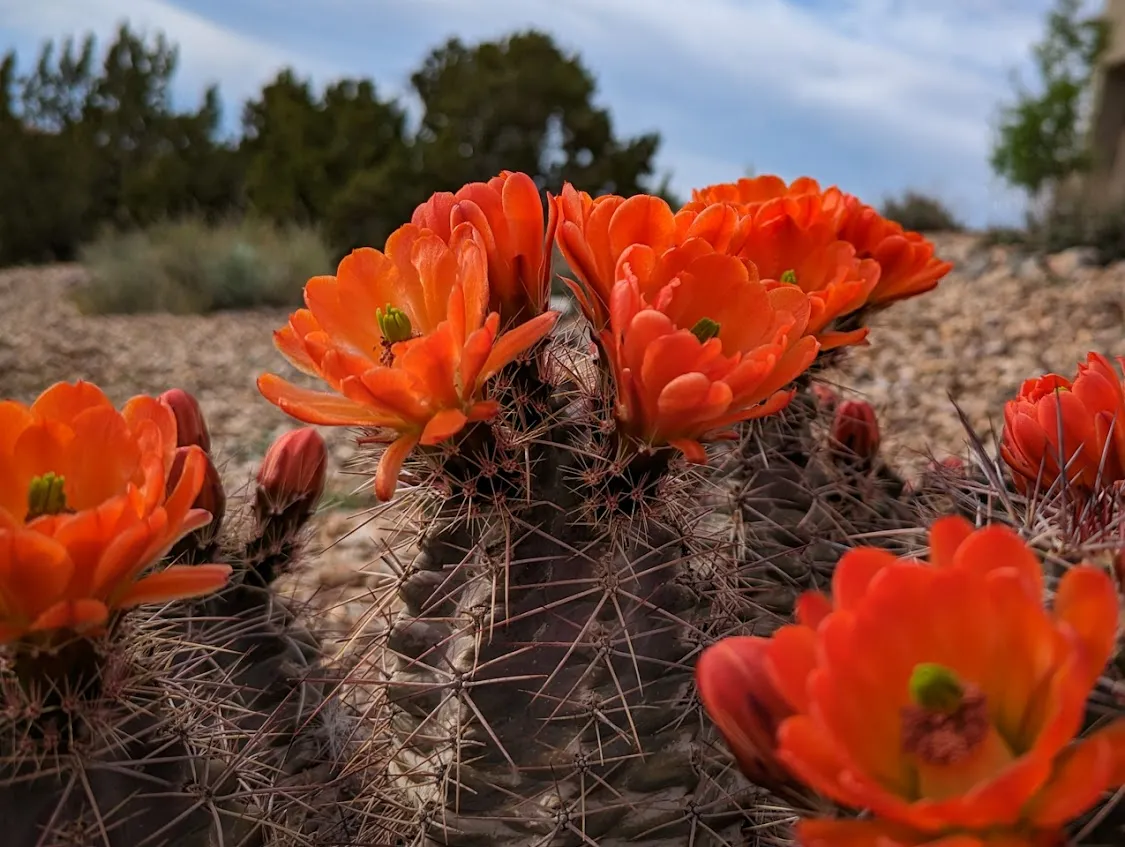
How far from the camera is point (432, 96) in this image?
34.3 ft

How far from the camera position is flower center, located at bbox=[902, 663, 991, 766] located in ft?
1.60

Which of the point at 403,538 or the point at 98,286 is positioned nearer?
the point at 403,538

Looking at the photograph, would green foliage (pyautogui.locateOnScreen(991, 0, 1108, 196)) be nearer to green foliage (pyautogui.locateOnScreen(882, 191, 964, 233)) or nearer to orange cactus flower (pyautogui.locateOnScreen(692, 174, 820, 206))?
green foliage (pyautogui.locateOnScreen(882, 191, 964, 233))

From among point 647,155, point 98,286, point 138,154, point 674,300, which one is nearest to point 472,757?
point 674,300

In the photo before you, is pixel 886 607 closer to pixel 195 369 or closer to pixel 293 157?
pixel 195 369

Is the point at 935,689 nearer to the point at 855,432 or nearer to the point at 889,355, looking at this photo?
the point at 855,432

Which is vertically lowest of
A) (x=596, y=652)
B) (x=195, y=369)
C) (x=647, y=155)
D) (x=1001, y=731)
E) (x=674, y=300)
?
(x=195, y=369)

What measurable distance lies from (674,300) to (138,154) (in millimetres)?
16005

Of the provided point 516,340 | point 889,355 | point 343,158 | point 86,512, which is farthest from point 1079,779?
point 343,158

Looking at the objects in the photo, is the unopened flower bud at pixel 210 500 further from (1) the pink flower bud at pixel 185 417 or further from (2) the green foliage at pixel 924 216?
(2) the green foliage at pixel 924 216

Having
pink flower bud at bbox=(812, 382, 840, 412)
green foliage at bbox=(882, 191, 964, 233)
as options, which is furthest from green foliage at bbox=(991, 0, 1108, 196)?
pink flower bud at bbox=(812, 382, 840, 412)

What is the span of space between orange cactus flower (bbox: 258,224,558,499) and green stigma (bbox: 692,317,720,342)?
0.11m

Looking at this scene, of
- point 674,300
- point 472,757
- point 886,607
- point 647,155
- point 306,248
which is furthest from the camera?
point 647,155

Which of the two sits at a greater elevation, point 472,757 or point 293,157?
point 293,157
